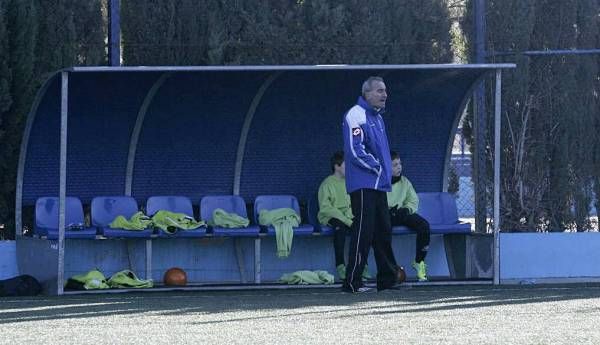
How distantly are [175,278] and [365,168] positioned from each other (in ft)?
7.90

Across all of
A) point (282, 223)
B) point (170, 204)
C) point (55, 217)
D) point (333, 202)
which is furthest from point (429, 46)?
point (55, 217)

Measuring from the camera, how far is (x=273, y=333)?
8.52 metres

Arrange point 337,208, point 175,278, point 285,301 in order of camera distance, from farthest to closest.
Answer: point 337,208, point 175,278, point 285,301

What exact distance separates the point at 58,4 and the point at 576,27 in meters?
5.83

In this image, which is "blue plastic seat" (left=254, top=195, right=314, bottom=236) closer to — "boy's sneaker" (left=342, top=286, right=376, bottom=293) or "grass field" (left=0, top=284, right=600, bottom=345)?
"grass field" (left=0, top=284, right=600, bottom=345)

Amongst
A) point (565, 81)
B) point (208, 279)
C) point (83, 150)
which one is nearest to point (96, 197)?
point (83, 150)

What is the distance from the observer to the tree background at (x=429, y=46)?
14.2 metres

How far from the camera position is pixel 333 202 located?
1336 cm

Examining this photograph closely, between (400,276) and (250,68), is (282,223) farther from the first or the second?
(250,68)

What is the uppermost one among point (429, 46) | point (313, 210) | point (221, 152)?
point (429, 46)

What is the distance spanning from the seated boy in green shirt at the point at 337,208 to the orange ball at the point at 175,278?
4.95 ft

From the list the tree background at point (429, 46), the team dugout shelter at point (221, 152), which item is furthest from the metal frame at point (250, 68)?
the tree background at point (429, 46)

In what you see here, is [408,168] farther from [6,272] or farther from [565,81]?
[6,272]

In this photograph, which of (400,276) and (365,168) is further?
(400,276)
